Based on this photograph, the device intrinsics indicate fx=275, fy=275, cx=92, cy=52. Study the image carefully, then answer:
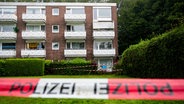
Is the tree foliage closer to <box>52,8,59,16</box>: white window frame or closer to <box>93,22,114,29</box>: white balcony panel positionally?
<box>93,22,114,29</box>: white balcony panel

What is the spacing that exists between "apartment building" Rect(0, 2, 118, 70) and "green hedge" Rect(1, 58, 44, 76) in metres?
15.6

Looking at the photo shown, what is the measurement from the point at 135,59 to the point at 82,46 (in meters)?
23.3

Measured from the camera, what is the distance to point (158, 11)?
50188 mm

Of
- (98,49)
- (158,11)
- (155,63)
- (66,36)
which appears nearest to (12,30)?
(66,36)

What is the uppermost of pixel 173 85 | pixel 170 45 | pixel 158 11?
pixel 158 11

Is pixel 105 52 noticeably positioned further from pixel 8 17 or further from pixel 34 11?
pixel 8 17

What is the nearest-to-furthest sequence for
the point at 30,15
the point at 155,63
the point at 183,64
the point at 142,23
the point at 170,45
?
the point at 183,64
the point at 170,45
the point at 155,63
the point at 30,15
the point at 142,23

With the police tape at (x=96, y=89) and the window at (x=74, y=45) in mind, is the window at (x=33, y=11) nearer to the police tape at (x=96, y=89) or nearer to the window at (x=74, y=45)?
the window at (x=74, y=45)

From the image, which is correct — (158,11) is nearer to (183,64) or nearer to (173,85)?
(183,64)

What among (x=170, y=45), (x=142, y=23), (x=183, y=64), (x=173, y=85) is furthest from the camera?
(x=142, y=23)

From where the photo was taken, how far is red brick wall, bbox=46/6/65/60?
4184cm

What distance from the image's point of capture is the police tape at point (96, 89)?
7.90 metres

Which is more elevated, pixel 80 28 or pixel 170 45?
pixel 80 28

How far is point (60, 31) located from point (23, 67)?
18.3m
